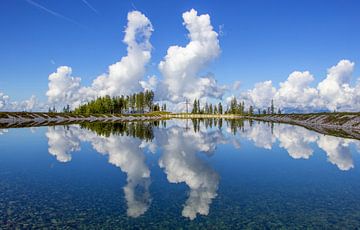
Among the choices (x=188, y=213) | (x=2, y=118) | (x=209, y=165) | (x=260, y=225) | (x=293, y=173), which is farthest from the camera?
(x=2, y=118)

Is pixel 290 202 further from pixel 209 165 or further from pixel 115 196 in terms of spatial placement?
pixel 209 165

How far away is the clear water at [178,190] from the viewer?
1650 centimetres

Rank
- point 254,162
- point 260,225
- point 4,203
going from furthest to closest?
point 254,162 → point 4,203 → point 260,225

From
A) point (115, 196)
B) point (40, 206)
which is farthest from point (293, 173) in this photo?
point (40, 206)

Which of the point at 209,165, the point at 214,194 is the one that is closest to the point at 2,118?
the point at 209,165

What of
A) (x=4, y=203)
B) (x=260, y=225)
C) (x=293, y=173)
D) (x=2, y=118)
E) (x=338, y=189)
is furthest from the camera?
(x=2, y=118)

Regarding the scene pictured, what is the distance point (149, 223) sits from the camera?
15906mm

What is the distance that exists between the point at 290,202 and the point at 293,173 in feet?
34.3

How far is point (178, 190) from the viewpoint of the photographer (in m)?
22.7

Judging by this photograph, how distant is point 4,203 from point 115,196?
6768mm

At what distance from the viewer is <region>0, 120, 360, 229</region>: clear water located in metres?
16.5

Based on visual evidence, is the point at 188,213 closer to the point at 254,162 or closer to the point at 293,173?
the point at 293,173

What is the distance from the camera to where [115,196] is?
21.0 m

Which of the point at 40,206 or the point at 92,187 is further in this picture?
the point at 92,187
